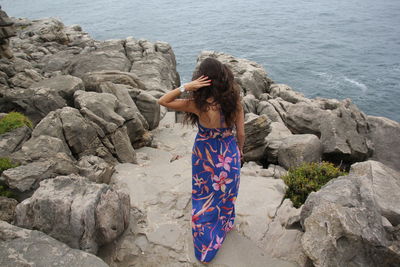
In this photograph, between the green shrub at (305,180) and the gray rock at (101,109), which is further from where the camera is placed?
the gray rock at (101,109)

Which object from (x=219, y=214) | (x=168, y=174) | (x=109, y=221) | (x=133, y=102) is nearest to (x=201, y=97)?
(x=219, y=214)

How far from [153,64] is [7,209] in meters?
25.2

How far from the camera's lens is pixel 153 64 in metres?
32.1

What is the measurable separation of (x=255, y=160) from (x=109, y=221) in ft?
32.3

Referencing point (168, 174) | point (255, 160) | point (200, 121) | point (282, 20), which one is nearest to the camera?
point (200, 121)

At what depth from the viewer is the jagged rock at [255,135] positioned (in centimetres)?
1546

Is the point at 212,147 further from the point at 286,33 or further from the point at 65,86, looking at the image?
the point at 286,33

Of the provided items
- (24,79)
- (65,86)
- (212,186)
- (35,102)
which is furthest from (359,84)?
(212,186)

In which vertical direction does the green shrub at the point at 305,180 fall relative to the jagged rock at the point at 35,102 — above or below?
below

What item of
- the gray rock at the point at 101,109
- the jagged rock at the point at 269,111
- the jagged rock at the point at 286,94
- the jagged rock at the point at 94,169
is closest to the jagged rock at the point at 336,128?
the jagged rock at the point at 269,111

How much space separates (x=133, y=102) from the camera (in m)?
17.5

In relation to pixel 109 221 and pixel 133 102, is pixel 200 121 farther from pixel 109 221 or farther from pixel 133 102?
pixel 133 102

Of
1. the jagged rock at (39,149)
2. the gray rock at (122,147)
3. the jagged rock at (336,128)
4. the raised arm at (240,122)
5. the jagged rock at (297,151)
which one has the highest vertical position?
the raised arm at (240,122)

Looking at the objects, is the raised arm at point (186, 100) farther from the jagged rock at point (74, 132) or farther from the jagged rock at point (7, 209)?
the jagged rock at point (74, 132)
